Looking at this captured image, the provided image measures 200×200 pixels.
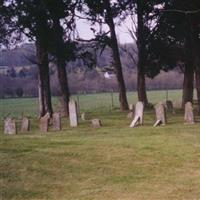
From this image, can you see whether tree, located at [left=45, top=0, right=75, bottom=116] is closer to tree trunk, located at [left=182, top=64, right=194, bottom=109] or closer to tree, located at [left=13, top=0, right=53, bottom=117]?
tree, located at [left=13, top=0, right=53, bottom=117]

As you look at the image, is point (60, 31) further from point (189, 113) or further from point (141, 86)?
point (189, 113)

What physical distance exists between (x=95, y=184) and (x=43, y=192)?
109 cm

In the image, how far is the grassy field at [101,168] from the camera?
10594mm

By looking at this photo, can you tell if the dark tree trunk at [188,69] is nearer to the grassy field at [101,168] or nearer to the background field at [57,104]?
the background field at [57,104]

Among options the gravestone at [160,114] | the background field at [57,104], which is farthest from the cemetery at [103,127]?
the background field at [57,104]

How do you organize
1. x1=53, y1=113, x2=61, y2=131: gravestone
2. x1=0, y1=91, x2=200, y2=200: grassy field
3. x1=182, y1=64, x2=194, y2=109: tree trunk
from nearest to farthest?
x1=0, y1=91, x2=200, y2=200: grassy field
x1=53, y1=113, x2=61, y2=131: gravestone
x1=182, y1=64, x2=194, y2=109: tree trunk

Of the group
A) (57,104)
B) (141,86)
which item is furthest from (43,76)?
(57,104)

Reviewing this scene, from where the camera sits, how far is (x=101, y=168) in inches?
494

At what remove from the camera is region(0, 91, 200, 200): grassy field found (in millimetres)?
10594

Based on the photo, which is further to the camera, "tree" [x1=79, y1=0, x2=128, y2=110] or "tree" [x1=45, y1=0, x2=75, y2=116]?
"tree" [x1=79, y1=0, x2=128, y2=110]

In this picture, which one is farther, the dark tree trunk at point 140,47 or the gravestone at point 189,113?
the dark tree trunk at point 140,47

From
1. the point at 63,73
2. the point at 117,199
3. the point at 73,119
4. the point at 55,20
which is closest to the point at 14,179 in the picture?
the point at 117,199

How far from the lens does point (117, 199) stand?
10117mm

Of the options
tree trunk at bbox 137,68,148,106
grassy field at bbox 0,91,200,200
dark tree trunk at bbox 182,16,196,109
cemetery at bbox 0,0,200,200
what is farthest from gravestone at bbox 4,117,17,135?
tree trunk at bbox 137,68,148,106
